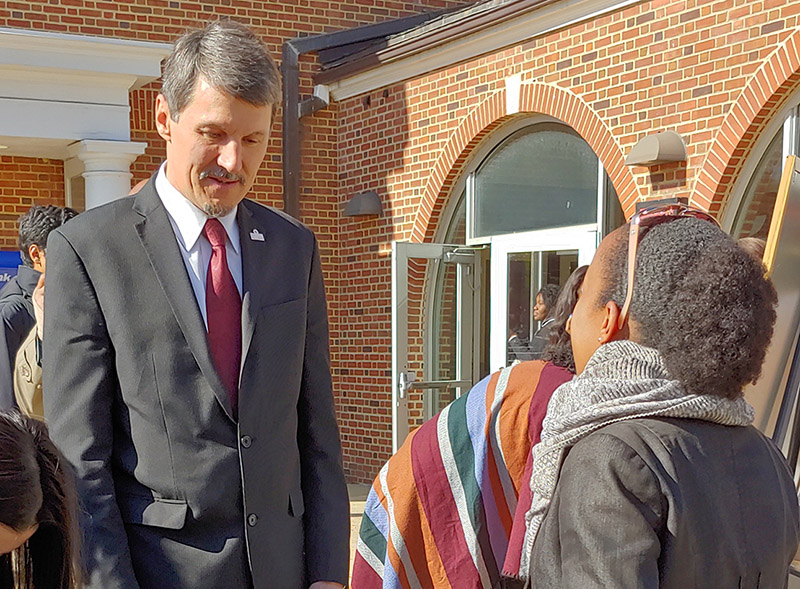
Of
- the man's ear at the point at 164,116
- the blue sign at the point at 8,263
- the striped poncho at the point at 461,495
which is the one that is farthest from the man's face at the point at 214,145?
the blue sign at the point at 8,263

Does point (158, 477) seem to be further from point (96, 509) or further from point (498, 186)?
point (498, 186)

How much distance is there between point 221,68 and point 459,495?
1.11 meters

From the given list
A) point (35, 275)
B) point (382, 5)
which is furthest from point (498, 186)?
point (35, 275)

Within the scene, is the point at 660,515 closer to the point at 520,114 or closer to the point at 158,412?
the point at 158,412

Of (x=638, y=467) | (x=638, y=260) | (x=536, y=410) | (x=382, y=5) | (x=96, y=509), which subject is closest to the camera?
(x=638, y=467)

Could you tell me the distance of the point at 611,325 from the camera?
1.64 m

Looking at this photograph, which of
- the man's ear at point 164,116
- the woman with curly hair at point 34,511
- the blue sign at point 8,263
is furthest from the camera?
the blue sign at point 8,263

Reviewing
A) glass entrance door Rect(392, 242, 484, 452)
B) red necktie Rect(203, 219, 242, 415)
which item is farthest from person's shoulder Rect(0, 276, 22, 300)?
glass entrance door Rect(392, 242, 484, 452)

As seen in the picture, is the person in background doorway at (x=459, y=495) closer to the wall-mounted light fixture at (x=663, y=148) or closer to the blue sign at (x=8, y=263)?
the wall-mounted light fixture at (x=663, y=148)

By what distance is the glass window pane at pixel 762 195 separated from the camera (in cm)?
605

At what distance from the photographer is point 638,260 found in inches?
63.7

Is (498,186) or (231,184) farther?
(498,186)

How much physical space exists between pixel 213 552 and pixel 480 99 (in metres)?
6.70

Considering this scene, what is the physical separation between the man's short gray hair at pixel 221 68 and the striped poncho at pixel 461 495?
90 cm
